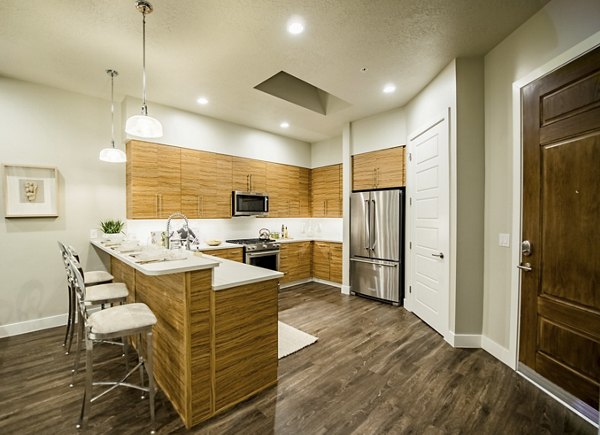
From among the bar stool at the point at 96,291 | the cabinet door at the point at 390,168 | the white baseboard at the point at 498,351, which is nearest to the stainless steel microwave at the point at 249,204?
the cabinet door at the point at 390,168

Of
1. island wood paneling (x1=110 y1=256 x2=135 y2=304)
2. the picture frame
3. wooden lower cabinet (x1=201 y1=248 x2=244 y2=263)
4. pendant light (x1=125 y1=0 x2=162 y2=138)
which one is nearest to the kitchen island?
island wood paneling (x1=110 y1=256 x2=135 y2=304)

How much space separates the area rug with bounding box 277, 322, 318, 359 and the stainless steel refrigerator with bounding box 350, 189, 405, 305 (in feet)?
5.56

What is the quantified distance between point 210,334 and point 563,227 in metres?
2.69

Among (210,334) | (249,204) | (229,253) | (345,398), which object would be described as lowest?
(345,398)

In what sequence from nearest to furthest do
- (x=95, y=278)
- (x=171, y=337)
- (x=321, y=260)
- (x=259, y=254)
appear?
(x=171, y=337), (x=95, y=278), (x=259, y=254), (x=321, y=260)

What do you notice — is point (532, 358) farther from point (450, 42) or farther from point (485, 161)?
point (450, 42)

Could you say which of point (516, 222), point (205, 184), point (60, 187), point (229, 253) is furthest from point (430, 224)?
point (60, 187)

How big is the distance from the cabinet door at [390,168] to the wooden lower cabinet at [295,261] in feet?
6.30

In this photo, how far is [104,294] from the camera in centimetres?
246

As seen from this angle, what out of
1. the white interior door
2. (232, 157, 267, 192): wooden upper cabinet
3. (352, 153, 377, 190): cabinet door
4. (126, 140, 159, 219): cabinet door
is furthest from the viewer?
(232, 157, 267, 192): wooden upper cabinet

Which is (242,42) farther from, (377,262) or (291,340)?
(377,262)

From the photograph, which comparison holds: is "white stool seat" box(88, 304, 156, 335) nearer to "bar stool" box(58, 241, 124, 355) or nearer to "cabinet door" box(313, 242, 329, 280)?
"bar stool" box(58, 241, 124, 355)

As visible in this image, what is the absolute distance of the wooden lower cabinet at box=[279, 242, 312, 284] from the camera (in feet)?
16.8

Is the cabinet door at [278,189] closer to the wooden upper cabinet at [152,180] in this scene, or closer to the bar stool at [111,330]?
the wooden upper cabinet at [152,180]
